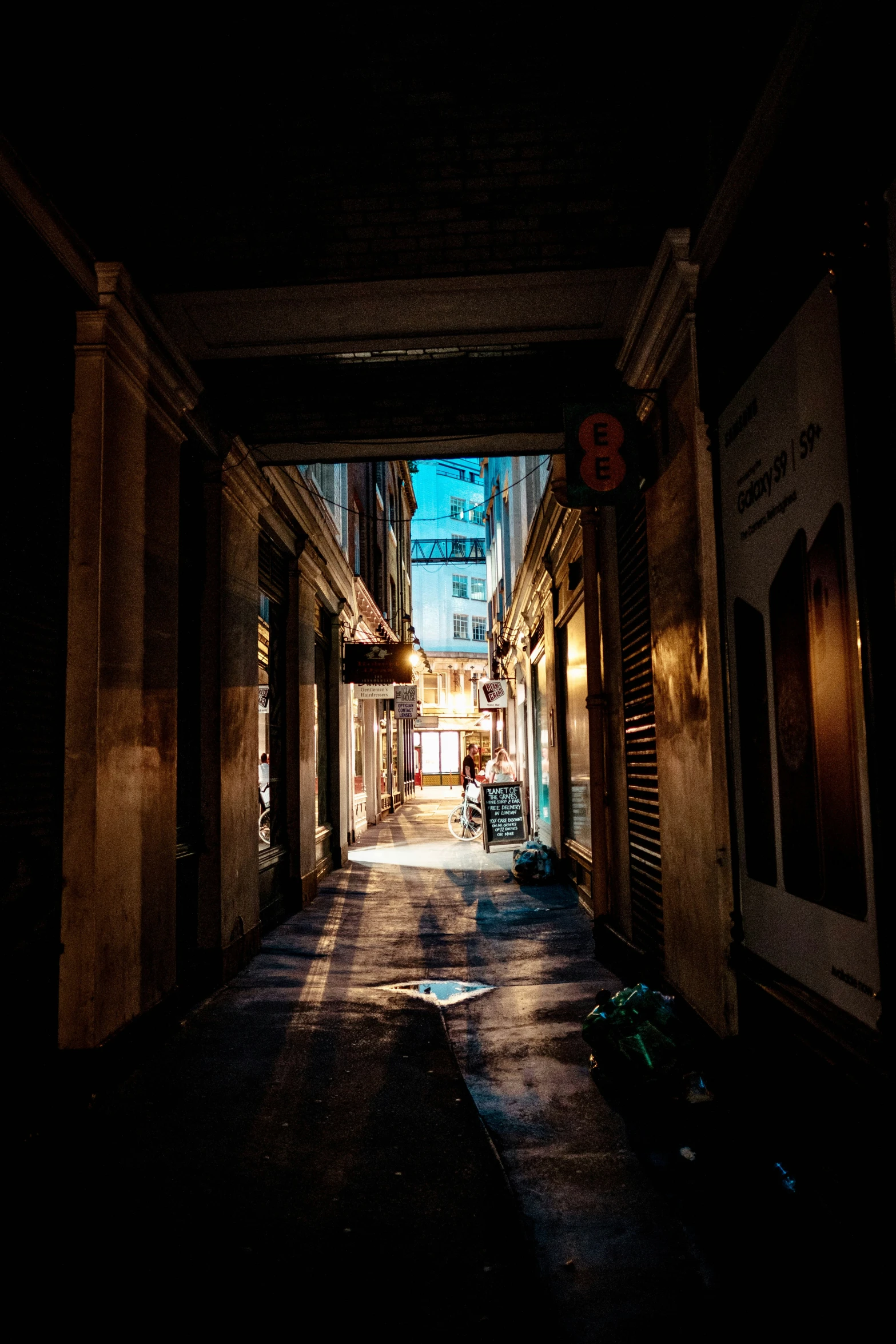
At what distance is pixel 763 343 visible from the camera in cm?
353

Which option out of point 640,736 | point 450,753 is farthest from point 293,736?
point 450,753

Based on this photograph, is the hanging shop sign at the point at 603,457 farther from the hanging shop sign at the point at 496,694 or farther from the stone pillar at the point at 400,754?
the stone pillar at the point at 400,754

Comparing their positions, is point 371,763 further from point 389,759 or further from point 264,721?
point 264,721

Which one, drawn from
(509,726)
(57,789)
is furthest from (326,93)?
(509,726)

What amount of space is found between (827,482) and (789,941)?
1871 millimetres

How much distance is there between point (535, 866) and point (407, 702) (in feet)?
Result: 40.5

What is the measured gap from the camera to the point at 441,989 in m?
6.40

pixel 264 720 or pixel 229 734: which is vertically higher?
pixel 264 720

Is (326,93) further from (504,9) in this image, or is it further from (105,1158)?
(105,1158)

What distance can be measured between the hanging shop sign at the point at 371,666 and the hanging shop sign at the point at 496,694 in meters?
4.64

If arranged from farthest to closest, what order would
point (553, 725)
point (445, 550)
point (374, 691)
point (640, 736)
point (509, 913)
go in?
point (445, 550) < point (374, 691) < point (553, 725) < point (509, 913) < point (640, 736)

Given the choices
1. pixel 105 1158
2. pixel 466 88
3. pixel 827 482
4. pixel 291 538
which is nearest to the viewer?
pixel 827 482

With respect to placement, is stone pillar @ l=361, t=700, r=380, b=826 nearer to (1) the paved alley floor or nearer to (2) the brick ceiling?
(1) the paved alley floor

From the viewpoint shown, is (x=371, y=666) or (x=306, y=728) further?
(x=371, y=666)
